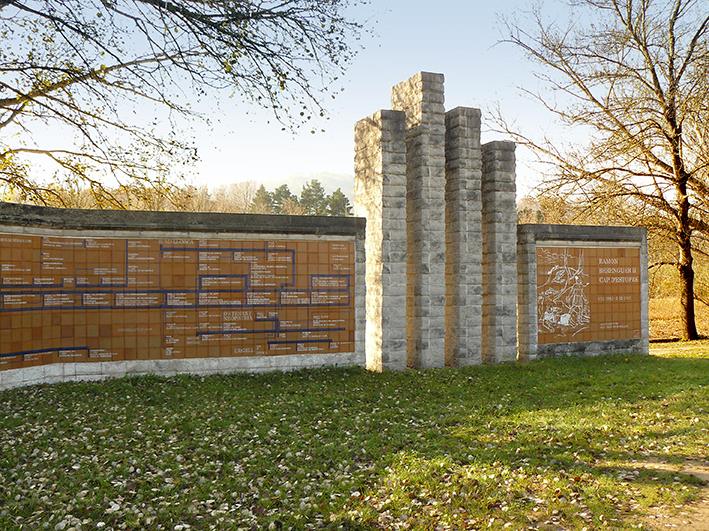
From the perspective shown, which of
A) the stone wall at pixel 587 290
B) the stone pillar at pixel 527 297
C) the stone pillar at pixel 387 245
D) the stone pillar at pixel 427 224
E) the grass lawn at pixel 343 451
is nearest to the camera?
the grass lawn at pixel 343 451

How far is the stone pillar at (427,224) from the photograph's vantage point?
1900cm

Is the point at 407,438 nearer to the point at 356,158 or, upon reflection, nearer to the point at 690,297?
the point at 356,158

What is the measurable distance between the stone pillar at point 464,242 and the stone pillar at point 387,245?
6.44 feet

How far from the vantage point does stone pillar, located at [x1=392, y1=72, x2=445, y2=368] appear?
62.3ft

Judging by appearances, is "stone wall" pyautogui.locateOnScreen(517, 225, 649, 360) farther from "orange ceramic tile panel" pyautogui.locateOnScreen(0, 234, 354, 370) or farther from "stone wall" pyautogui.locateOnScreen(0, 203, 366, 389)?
"orange ceramic tile panel" pyautogui.locateOnScreen(0, 234, 354, 370)

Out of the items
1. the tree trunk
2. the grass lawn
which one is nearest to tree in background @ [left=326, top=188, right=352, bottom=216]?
the tree trunk

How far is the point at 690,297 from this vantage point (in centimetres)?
3009

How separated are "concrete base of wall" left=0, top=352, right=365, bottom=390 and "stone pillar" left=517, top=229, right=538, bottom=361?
5.85 meters

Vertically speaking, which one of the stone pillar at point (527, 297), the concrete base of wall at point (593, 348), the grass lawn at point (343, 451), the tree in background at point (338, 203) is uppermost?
the tree in background at point (338, 203)

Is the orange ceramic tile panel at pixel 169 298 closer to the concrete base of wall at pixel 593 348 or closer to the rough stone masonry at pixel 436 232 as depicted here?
the rough stone masonry at pixel 436 232

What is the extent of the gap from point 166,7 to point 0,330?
826cm

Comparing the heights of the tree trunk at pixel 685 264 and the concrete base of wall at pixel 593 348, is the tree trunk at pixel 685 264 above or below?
above

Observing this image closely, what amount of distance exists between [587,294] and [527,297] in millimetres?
2583

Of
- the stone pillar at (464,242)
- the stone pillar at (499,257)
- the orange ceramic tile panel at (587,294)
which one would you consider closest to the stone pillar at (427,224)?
the stone pillar at (464,242)
